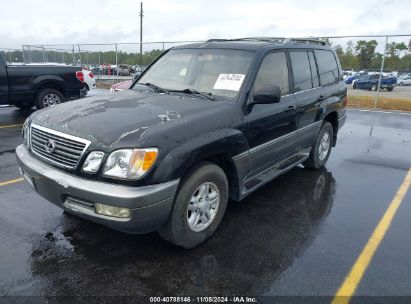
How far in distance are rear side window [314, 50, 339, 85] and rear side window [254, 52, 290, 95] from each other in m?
1.20

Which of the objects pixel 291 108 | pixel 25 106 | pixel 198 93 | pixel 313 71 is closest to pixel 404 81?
pixel 25 106

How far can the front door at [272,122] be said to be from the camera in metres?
3.73

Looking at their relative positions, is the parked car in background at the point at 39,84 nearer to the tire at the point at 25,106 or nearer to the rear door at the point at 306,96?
the tire at the point at 25,106

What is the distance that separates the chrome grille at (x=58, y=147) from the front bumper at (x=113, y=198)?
100mm

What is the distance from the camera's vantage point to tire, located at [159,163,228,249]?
9.87 feet

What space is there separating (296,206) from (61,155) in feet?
9.18

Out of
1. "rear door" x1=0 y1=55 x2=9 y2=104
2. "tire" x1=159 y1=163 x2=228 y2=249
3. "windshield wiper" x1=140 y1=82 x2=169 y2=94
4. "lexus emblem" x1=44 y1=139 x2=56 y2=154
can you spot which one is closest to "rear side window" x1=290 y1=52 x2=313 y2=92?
"windshield wiper" x1=140 y1=82 x2=169 y2=94

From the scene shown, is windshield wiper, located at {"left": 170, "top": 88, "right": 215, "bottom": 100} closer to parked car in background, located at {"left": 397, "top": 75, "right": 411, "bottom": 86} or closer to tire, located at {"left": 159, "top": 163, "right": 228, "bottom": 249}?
tire, located at {"left": 159, "top": 163, "right": 228, "bottom": 249}

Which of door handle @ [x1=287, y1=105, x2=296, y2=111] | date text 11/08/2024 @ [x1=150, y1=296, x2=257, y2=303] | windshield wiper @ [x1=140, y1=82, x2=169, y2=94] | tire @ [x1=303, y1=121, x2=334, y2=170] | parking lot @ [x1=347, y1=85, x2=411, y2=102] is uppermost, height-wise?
windshield wiper @ [x1=140, y1=82, x2=169, y2=94]

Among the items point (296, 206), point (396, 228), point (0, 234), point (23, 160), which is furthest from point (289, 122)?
point (0, 234)

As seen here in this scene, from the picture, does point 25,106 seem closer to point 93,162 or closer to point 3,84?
point 3,84

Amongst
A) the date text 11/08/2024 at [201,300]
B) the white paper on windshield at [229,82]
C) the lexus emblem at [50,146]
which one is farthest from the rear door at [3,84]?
the date text 11/08/2024 at [201,300]

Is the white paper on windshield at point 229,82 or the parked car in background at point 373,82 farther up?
the white paper on windshield at point 229,82

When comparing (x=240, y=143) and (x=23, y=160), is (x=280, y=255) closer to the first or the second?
(x=240, y=143)
